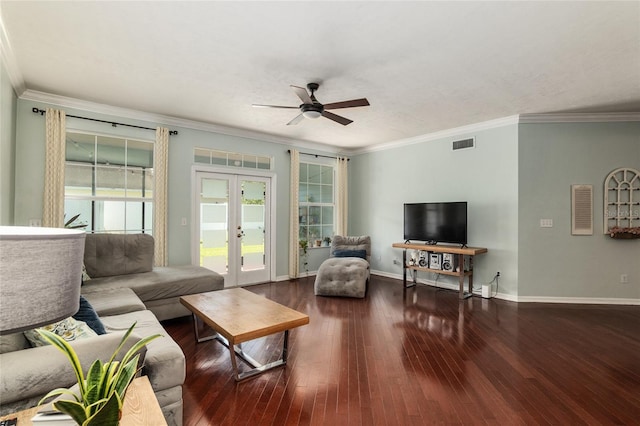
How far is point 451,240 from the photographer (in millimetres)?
5020

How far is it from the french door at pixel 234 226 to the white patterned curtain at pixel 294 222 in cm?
44

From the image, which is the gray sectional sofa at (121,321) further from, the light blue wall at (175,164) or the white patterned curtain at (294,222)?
the white patterned curtain at (294,222)

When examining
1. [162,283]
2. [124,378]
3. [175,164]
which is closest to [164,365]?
[124,378]

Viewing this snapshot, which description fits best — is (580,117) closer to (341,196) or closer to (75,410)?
(341,196)

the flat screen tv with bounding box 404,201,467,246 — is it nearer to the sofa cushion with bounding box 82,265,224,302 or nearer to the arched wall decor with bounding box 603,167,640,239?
the arched wall decor with bounding box 603,167,640,239

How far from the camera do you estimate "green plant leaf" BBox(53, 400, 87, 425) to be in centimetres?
91

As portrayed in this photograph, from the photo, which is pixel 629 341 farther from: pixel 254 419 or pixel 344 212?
pixel 344 212

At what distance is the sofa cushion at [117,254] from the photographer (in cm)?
374

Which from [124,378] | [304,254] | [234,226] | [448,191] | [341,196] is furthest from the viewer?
[341,196]

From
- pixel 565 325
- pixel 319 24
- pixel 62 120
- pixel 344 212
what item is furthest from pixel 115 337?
pixel 344 212

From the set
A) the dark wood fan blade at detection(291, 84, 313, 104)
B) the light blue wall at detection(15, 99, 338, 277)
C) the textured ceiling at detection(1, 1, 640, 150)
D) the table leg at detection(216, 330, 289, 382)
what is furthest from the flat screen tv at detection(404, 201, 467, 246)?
the table leg at detection(216, 330, 289, 382)

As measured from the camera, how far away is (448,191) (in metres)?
5.49

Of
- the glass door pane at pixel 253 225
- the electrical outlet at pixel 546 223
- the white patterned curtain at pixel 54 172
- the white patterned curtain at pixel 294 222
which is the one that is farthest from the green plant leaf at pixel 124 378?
the electrical outlet at pixel 546 223

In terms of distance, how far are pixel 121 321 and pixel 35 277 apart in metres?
2.16
